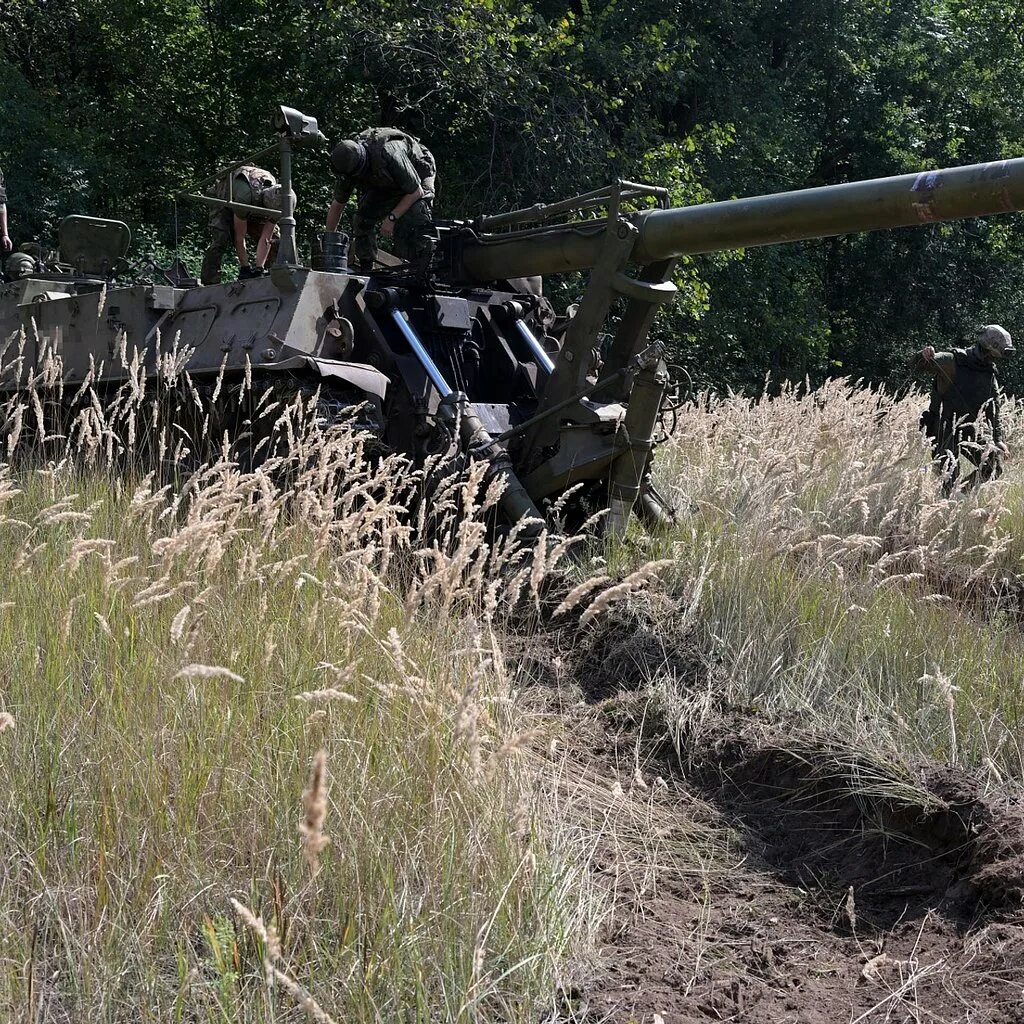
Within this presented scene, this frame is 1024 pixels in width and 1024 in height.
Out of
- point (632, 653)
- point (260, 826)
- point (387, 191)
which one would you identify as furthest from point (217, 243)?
point (260, 826)

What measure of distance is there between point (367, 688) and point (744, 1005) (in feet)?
4.02

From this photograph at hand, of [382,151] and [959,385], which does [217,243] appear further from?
[959,385]

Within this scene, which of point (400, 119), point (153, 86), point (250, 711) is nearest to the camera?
point (250, 711)

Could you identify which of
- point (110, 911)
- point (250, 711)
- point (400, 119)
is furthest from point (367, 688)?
point (400, 119)

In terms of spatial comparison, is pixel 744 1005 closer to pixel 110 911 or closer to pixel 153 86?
pixel 110 911

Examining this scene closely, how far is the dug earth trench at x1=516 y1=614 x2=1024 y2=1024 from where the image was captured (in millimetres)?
2938

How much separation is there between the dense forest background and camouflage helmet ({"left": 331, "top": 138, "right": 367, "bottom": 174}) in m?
8.22

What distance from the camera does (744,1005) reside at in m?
2.91

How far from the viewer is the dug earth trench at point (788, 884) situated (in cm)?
294

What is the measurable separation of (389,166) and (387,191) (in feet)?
0.76

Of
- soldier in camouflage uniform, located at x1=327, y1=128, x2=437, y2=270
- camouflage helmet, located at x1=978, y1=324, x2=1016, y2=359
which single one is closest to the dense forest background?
soldier in camouflage uniform, located at x1=327, y1=128, x2=437, y2=270

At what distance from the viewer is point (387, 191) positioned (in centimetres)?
839

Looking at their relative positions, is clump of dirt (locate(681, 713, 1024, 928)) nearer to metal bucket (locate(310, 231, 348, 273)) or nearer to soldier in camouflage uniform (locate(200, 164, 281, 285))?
metal bucket (locate(310, 231, 348, 273))

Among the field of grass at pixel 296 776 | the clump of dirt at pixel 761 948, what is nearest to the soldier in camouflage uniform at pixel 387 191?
the field of grass at pixel 296 776
